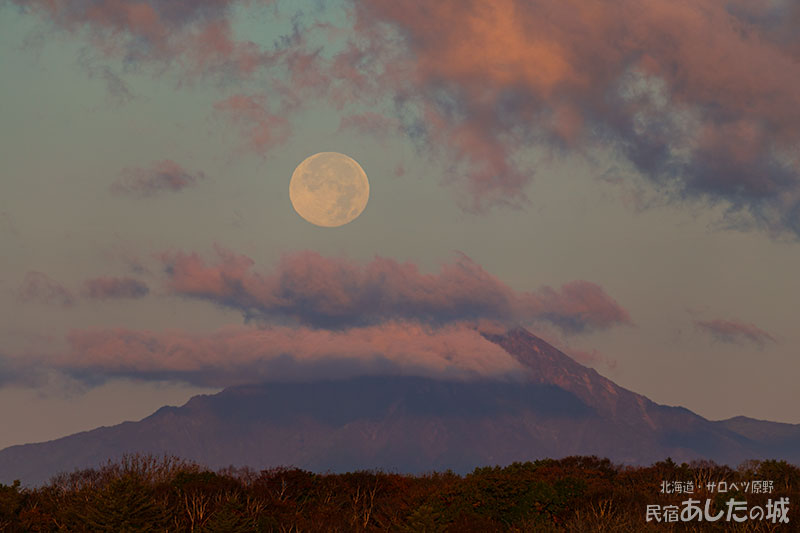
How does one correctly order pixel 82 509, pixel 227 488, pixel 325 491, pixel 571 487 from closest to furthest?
1. pixel 82 509
2. pixel 571 487
3. pixel 227 488
4. pixel 325 491

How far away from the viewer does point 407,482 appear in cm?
3244

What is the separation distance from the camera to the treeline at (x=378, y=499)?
19.7 metres

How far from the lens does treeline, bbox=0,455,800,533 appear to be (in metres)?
19.7

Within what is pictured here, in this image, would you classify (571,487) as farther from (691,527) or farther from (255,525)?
(255,525)

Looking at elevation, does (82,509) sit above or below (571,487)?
below

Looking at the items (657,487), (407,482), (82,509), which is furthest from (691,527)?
(82,509)

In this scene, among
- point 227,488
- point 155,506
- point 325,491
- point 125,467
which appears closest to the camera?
point 155,506

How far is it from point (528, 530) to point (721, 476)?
15064mm

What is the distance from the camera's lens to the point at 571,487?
24.5 m

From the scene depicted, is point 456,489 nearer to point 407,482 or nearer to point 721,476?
point 407,482

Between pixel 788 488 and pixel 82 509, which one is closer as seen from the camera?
pixel 82 509

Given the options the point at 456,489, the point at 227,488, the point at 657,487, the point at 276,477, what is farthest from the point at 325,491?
the point at 657,487

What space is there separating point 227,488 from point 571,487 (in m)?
10.6

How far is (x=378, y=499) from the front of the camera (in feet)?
92.0
